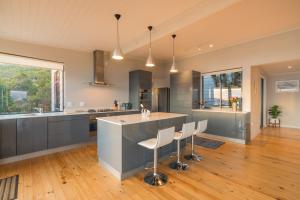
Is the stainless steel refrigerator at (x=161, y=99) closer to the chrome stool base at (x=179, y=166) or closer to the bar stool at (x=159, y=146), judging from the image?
the chrome stool base at (x=179, y=166)

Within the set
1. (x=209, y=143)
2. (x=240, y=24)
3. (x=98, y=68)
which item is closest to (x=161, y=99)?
(x=209, y=143)

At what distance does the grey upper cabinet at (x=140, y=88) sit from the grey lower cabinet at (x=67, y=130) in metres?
1.93

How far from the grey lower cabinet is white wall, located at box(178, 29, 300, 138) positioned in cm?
447

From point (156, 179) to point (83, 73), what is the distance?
13.1 ft

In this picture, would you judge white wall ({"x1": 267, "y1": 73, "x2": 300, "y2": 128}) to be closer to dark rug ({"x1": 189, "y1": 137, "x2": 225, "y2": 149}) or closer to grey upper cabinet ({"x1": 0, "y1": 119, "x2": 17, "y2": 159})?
dark rug ({"x1": 189, "y1": 137, "x2": 225, "y2": 149})

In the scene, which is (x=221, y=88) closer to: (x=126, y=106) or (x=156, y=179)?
(x=126, y=106)

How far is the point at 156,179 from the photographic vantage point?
2.48m

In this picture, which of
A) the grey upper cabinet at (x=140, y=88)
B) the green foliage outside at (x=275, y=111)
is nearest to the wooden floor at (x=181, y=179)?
the grey upper cabinet at (x=140, y=88)

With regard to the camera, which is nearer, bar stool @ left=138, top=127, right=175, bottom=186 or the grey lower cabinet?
bar stool @ left=138, top=127, right=175, bottom=186

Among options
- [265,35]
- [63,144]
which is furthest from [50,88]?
[265,35]

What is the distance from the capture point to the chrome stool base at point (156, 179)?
2.43m

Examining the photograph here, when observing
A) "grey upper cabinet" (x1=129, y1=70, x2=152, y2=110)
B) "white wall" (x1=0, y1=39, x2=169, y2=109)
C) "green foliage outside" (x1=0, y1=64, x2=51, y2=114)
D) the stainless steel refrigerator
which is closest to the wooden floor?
"green foliage outside" (x1=0, y1=64, x2=51, y2=114)

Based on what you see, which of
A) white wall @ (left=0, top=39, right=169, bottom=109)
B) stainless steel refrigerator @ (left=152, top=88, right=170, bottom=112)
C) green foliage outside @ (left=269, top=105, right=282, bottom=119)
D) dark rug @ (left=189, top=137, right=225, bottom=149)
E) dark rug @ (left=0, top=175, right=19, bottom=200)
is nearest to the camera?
dark rug @ (left=0, top=175, right=19, bottom=200)

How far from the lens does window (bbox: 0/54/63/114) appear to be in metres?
3.94
